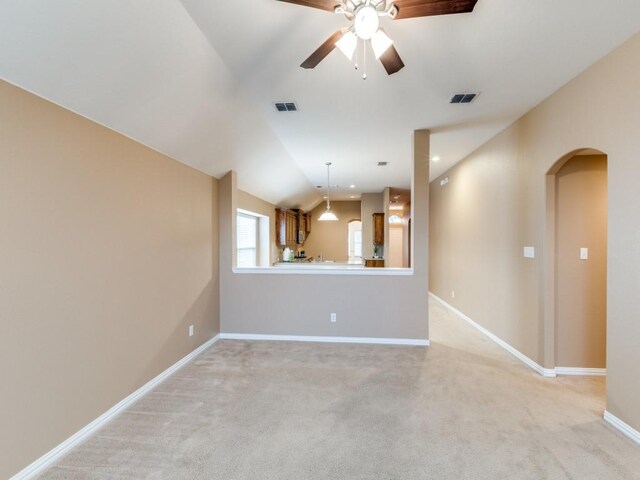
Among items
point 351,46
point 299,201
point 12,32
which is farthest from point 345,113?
point 299,201

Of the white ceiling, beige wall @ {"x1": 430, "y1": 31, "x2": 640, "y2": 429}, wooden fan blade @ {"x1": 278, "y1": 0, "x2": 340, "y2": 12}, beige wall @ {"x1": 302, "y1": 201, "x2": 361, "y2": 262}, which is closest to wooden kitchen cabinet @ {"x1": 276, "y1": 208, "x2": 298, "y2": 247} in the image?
beige wall @ {"x1": 302, "y1": 201, "x2": 361, "y2": 262}

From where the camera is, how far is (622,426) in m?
2.21

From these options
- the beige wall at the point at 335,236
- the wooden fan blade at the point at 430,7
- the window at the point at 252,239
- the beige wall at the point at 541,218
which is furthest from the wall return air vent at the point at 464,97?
the beige wall at the point at 335,236

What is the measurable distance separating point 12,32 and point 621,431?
4.51 metres

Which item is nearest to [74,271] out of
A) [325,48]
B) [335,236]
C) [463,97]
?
[325,48]

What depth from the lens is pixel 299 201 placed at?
8.48 metres

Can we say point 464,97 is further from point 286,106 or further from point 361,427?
point 361,427

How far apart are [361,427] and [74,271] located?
2362 millimetres

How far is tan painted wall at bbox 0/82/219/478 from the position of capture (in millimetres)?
1768

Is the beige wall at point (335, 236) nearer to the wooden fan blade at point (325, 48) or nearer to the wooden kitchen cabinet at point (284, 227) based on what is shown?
the wooden kitchen cabinet at point (284, 227)

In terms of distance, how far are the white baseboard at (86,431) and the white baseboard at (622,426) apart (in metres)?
3.82

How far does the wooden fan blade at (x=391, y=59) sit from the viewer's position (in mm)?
1805

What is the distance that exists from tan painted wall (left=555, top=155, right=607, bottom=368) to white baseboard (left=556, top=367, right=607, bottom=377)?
0.04 metres

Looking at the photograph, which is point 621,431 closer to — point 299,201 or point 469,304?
point 469,304
